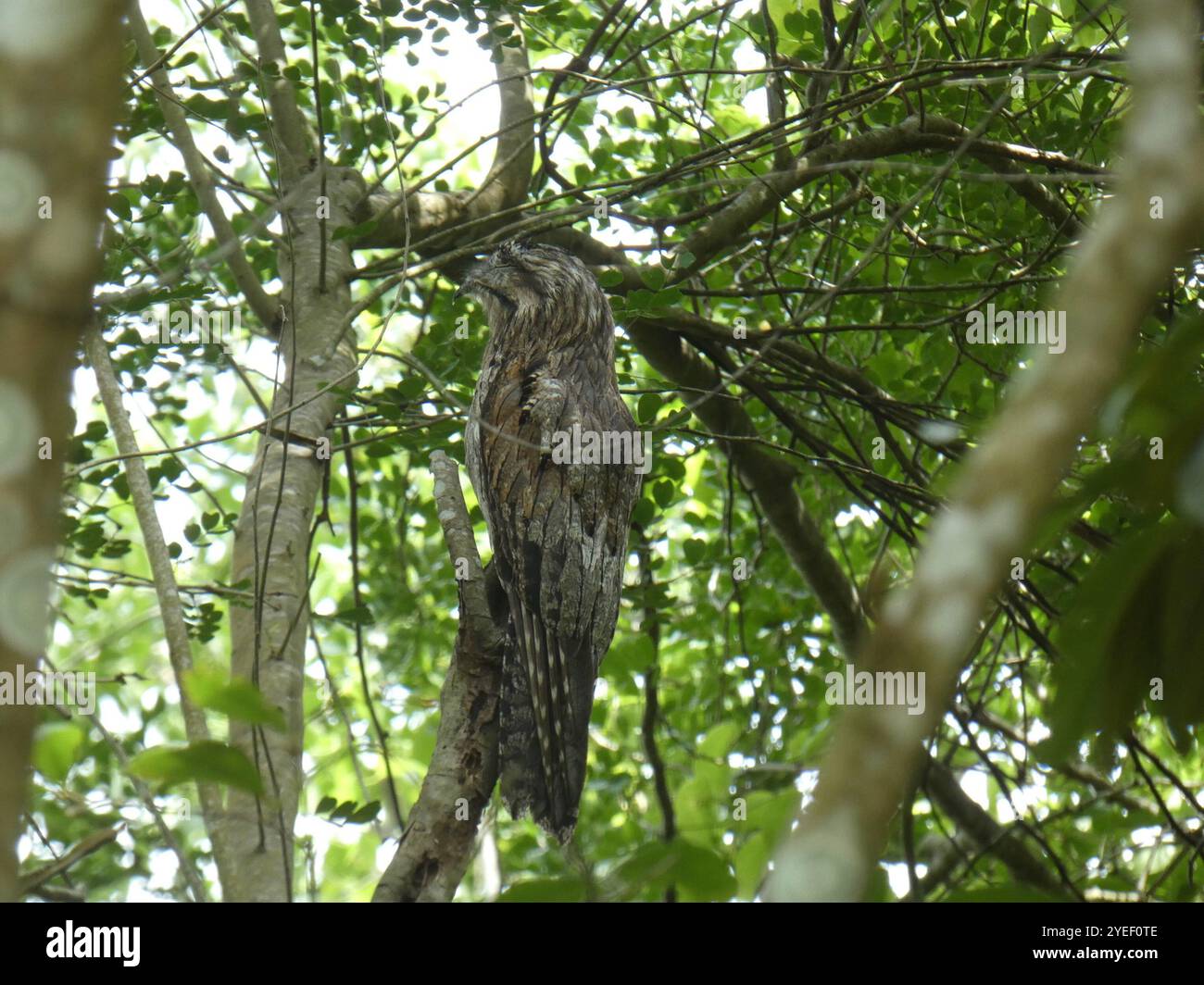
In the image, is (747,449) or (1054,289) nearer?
(1054,289)

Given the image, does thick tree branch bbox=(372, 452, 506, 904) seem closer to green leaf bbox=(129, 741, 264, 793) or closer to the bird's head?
the bird's head

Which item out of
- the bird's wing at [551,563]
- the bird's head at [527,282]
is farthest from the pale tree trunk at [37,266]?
the bird's head at [527,282]

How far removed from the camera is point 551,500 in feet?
9.39

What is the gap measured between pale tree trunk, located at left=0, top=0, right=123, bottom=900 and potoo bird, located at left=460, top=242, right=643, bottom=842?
1401 mm

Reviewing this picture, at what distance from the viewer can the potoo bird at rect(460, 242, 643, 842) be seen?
2.59 metres

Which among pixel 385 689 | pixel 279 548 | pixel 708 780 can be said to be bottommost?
pixel 385 689

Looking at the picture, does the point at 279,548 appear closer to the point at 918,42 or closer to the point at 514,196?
the point at 514,196

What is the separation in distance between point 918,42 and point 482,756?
10.4 feet

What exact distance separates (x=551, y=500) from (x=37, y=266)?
1954 millimetres

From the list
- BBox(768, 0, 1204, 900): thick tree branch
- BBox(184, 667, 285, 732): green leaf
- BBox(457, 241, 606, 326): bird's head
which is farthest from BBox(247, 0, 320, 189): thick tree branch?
BBox(768, 0, 1204, 900): thick tree branch

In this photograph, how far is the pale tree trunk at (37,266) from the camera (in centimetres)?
92

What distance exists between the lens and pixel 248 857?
2.44 meters
